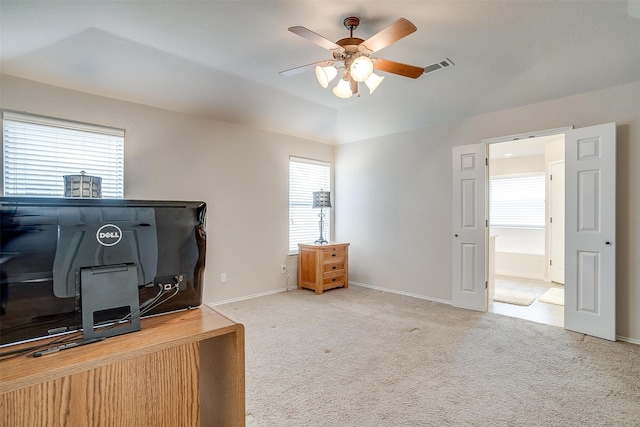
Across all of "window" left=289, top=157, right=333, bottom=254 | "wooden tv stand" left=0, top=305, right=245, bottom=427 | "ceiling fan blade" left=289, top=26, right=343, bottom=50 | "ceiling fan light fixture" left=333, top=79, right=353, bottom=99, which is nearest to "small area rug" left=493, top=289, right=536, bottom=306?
"window" left=289, top=157, right=333, bottom=254

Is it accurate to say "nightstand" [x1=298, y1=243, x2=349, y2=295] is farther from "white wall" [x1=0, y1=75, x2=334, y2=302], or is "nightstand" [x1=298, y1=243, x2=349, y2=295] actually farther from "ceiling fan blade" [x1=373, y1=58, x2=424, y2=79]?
"ceiling fan blade" [x1=373, y1=58, x2=424, y2=79]

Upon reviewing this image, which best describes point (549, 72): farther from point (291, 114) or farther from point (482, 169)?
point (291, 114)

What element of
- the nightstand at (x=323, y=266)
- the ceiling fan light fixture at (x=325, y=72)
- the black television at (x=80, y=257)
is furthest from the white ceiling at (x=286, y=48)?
the nightstand at (x=323, y=266)

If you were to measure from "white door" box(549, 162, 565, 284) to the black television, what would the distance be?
642cm

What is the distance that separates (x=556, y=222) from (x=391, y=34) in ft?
17.7

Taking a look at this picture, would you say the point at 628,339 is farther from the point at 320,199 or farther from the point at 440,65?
the point at 320,199

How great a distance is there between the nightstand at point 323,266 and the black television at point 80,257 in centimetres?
359

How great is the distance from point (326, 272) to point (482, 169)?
8.66ft

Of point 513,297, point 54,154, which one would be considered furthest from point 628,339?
point 54,154

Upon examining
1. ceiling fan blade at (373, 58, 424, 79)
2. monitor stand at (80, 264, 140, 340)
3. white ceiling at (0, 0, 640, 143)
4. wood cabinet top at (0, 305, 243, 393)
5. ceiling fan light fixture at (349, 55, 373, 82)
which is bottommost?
wood cabinet top at (0, 305, 243, 393)

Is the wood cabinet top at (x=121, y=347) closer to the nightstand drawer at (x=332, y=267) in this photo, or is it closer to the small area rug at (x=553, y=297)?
the nightstand drawer at (x=332, y=267)

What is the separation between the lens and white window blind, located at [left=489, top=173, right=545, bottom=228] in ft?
21.0

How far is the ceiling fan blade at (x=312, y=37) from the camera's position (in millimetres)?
2154

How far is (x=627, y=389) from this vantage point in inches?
89.7
